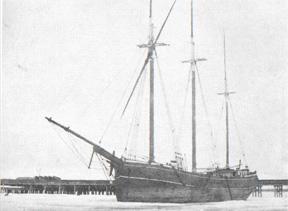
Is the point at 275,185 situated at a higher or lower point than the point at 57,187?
higher

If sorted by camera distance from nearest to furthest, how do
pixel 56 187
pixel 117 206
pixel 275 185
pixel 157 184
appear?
pixel 117 206 → pixel 157 184 → pixel 56 187 → pixel 275 185

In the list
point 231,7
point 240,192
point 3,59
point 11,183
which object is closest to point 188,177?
point 240,192

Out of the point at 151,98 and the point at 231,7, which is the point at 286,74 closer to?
the point at 231,7

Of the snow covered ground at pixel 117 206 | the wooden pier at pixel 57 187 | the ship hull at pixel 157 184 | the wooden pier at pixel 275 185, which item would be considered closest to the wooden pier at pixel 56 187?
the wooden pier at pixel 57 187

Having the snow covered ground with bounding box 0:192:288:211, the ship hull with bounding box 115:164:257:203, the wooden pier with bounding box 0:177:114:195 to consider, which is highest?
the wooden pier with bounding box 0:177:114:195

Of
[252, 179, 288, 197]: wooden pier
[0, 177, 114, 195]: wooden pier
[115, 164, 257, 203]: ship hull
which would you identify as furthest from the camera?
[252, 179, 288, 197]: wooden pier

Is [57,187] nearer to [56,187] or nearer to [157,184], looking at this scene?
[56,187]

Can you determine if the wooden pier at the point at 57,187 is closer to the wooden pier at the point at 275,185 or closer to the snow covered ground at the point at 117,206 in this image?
the wooden pier at the point at 275,185

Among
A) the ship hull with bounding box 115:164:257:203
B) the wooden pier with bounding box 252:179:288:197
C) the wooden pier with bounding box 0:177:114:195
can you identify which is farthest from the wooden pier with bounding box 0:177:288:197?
the ship hull with bounding box 115:164:257:203

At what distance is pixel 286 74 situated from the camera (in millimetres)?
23562

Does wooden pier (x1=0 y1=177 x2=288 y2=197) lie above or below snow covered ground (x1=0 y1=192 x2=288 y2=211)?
above

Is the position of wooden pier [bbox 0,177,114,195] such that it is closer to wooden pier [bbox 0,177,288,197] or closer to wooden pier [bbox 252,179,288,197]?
wooden pier [bbox 0,177,288,197]

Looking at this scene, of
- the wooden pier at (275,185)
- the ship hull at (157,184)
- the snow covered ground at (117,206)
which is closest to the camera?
the snow covered ground at (117,206)

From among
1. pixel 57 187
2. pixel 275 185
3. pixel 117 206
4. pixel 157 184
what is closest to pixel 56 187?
pixel 57 187
